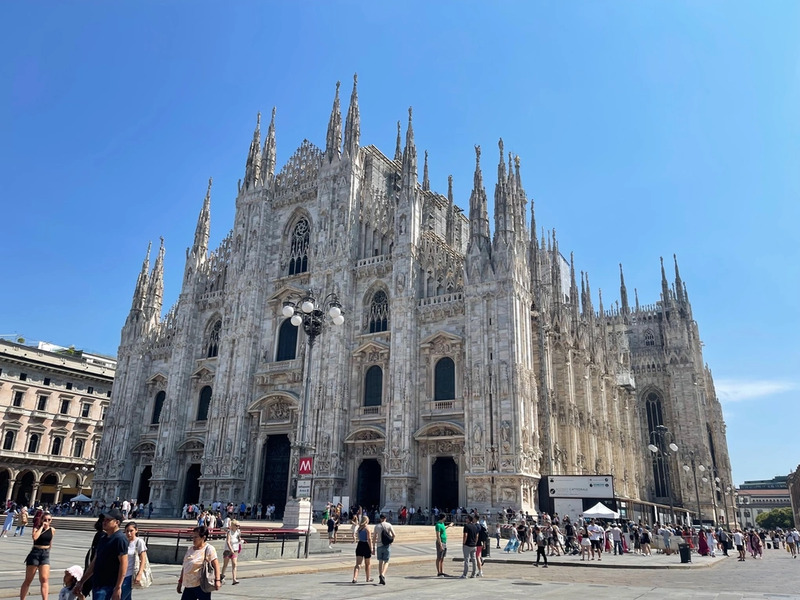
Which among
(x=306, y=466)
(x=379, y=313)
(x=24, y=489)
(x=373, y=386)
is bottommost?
(x=24, y=489)

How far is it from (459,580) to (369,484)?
2147cm

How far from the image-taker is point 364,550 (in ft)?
42.2

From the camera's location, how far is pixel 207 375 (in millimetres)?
41938

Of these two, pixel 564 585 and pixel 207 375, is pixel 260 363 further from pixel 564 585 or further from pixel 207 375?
pixel 564 585

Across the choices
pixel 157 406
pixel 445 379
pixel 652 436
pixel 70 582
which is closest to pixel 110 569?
pixel 70 582

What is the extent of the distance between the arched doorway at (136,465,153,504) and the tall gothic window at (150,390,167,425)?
3187 millimetres

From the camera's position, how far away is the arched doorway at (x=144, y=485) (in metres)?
42.3

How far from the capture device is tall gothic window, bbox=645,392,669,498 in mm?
62062

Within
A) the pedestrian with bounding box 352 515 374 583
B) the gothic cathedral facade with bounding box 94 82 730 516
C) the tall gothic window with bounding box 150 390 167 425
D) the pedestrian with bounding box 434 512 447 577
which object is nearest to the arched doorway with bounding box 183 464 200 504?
the gothic cathedral facade with bounding box 94 82 730 516

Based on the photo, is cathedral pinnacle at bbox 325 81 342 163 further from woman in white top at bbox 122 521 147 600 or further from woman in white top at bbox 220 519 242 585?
woman in white top at bbox 122 521 147 600

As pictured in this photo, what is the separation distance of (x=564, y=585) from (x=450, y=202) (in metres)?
34.9

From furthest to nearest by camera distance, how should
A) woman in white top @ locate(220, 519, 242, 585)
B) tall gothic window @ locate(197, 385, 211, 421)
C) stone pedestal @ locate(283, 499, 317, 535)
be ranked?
tall gothic window @ locate(197, 385, 211, 421)
stone pedestal @ locate(283, 499, 317, 535)
woman in white top @ locate(220, 519, 242, 585)

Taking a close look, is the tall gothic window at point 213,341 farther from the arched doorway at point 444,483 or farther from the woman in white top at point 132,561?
the woman in white top at point 132,561

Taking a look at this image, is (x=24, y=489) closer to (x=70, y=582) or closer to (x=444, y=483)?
(x=444, y=483)
